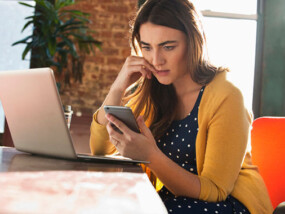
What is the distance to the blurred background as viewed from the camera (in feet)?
10.6

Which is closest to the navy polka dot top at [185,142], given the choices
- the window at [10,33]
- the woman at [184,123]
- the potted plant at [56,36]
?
the woman at [184,123]

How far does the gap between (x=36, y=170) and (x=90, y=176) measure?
5.1 inches

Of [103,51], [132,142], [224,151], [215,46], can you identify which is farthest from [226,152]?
[103,51]

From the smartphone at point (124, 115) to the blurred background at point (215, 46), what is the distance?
179 centimetres

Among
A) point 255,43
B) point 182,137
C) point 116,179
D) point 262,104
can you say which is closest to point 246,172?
point 182,137

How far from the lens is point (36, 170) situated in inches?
32.4

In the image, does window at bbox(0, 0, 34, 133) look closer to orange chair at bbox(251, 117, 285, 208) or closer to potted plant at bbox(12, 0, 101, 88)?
potted plant at bbox(12, 0, 101, 88)

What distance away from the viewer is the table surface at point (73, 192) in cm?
46

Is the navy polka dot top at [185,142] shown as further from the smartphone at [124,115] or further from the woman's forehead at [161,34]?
the smartphone at [124,115]

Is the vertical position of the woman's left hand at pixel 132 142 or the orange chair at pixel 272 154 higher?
the woman's left hand at pixel 132 142

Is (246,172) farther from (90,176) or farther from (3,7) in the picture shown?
(3,7)

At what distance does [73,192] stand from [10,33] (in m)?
3.78

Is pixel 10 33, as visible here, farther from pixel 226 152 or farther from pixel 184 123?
pixel 226 152

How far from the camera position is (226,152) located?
1295 mm
